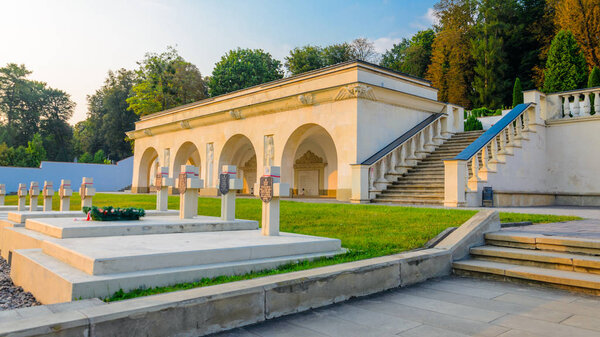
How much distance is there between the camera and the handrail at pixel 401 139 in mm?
15627

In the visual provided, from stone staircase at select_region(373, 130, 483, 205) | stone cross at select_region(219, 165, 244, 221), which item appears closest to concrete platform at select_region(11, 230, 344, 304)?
stone cross at select_region(219, 165, 244, 221)

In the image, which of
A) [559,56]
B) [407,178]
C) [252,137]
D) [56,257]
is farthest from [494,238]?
[559,56]

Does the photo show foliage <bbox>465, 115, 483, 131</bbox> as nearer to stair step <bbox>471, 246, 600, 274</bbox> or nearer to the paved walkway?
stair step <bbox>471, 246, 600, 274</bbox>

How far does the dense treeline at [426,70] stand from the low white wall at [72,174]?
6.82 meters

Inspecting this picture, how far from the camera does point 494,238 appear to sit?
21.6ft

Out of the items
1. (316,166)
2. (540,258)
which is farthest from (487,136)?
(316,166)

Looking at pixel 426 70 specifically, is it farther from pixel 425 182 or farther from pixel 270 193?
pixel 270 193

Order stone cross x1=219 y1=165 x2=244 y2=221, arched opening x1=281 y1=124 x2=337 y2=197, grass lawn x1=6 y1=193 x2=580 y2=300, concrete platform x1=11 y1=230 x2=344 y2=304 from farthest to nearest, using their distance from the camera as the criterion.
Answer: arched opening x1=281 y1=124 x2=337 y2=197, stone cross x1=219 y1=165 x2=244 y2=221, grass lawn x1=6 y1=193 x2=580 y2=300, concrete platform x1=11 y1=230 x2=344 y2=304

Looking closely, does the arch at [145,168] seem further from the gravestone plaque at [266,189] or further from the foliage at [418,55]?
the foliage at [418,55]

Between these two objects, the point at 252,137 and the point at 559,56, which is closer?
the point at 252,137

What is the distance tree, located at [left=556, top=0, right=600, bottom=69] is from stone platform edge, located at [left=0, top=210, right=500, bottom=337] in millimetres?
32390

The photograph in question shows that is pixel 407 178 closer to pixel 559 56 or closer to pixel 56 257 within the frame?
pixel 56 257

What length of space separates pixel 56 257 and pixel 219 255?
205cm

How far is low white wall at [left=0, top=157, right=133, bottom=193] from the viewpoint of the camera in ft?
125
